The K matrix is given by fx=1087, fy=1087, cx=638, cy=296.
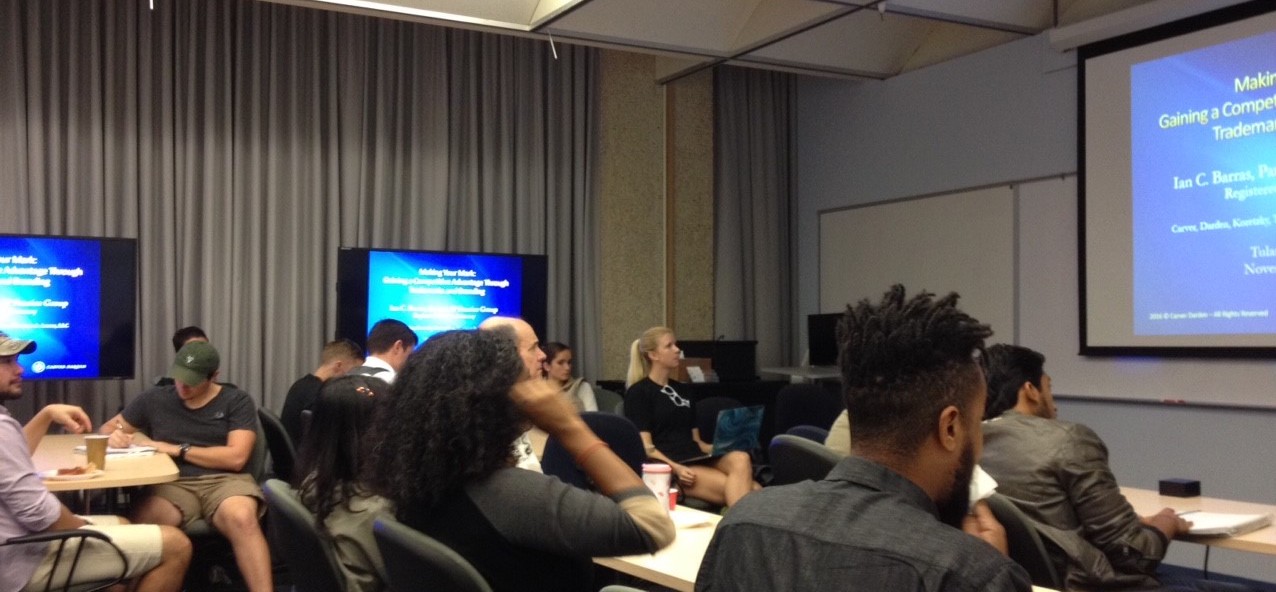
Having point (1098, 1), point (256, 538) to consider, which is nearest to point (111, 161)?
point (256, 538)

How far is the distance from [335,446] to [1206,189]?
16.0ft

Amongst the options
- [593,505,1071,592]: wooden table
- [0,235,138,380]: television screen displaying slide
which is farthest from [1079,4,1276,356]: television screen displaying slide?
[0,235,138,380]: television screen displaying slide

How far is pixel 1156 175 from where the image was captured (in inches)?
232

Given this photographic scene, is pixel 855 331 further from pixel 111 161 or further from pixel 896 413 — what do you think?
pixel 111 161

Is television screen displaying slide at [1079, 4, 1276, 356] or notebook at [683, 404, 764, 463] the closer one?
notebook at [683, 404, 764, 463]

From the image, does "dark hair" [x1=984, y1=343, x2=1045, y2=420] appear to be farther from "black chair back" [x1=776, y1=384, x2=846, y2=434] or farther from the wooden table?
"black chair back" [x1=776, y1=384, x2=846, y2=434]

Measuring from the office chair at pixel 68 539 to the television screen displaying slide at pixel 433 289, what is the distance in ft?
9.48

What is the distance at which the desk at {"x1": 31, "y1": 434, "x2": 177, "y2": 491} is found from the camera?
13.0 feet

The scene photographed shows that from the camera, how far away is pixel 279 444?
4.99 m

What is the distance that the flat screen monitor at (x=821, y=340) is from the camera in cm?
761

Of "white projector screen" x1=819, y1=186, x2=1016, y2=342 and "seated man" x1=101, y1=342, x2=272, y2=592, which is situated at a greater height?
"white projector screen" x1=819, y1=186, x2=1016, y2=342

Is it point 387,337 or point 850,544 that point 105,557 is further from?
point 850,544

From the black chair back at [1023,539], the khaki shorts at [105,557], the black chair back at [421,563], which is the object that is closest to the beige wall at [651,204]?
the khaki shorts at [105,557]

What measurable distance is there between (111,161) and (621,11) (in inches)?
121
